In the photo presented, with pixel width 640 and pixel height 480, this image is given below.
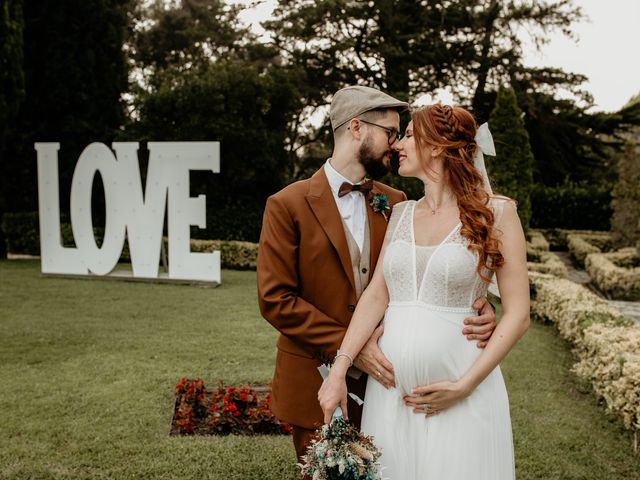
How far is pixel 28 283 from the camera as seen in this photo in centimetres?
1156

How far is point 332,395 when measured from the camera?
219cm

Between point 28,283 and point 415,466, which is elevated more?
point 415,466

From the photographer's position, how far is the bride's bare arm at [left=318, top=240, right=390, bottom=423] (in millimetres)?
2197

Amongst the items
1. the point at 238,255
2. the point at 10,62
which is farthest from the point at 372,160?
the point at 10,62

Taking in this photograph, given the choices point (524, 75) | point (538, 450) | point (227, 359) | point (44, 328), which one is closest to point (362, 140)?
point (538, 450)

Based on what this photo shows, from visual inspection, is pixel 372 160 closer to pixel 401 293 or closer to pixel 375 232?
pixel 375 232

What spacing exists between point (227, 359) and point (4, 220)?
496 inches

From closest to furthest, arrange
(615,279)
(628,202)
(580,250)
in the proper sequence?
(615,279) → (580,250) → (628,202)

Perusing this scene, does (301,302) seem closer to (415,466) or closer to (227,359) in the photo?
(415,466)

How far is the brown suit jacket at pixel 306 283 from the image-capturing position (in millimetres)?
2332

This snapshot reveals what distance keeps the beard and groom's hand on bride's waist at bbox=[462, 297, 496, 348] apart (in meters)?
0.71

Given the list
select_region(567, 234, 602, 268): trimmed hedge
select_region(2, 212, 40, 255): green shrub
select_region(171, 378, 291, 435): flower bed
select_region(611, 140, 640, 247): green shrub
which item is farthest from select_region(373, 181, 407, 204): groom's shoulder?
select_region(611, 140, 640, 247): green shrub

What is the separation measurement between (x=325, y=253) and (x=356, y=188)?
13.0 inches

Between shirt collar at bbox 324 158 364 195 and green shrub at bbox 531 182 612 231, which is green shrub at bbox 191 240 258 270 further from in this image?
shirt collar at bbox 324 158 364 195
